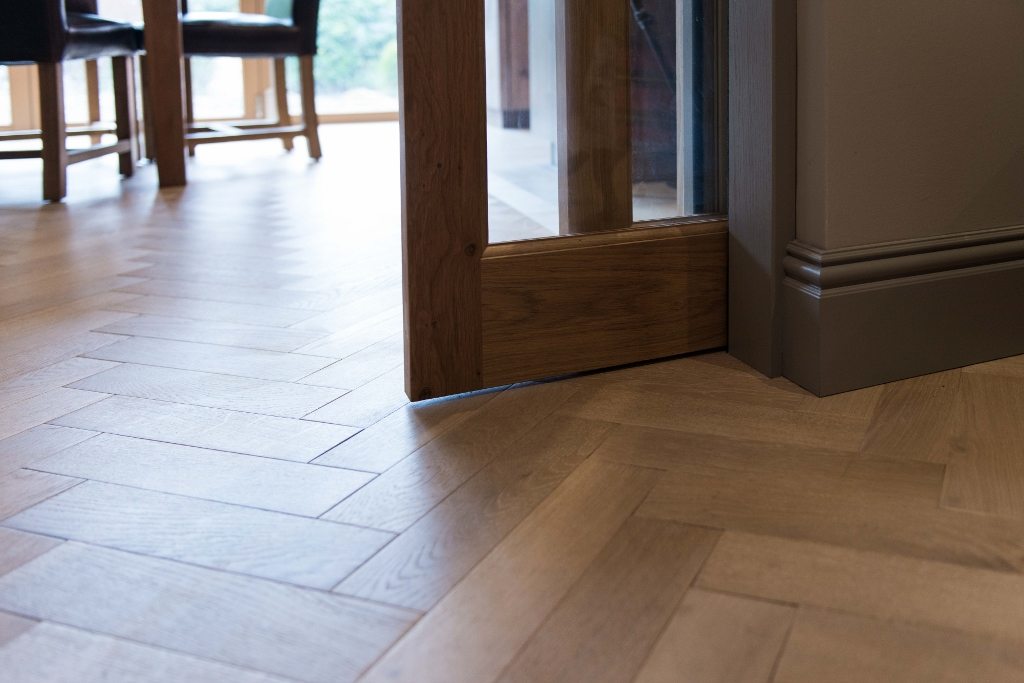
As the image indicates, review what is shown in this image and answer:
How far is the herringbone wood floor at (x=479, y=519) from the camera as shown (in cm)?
79

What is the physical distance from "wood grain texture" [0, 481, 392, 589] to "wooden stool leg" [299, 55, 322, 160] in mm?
3077

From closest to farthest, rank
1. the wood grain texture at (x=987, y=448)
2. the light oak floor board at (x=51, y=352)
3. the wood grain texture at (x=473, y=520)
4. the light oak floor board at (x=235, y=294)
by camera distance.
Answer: the wood grain texture at (x=473, y=520) < the wood grain texture at (x=987, y=448) < the light oak floor board at (x=51, y=352) < the light oak floor board at (x=235, y=294)

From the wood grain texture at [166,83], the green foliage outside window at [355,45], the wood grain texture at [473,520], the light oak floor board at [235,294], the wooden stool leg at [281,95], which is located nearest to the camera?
the wood grain texture at [473,520]

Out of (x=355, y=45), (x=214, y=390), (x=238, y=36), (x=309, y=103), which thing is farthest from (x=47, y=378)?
(x=355, y=45)

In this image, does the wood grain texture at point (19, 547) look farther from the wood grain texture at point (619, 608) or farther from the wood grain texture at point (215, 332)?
the wood grain texture at point (215, 332)

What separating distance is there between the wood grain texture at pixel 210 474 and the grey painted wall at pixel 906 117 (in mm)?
648

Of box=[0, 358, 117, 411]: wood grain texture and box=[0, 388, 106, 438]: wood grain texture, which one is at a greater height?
box=[0, 358, 117, 411]: wood grain texture

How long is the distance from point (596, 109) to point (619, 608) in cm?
71

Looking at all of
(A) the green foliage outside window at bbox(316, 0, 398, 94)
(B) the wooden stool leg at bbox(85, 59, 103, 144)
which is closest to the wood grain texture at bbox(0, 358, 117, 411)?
(B) the wooden stool leg at bbox(85, 59, 103, 144)

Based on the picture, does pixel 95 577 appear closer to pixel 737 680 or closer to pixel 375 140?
pixel 737 680

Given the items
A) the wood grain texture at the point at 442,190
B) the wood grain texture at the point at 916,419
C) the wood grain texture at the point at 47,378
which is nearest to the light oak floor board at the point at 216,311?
the wood grain texture at the point at 47,378

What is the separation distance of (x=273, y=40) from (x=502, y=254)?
2.71m

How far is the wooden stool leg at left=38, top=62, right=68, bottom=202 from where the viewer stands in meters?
3.00

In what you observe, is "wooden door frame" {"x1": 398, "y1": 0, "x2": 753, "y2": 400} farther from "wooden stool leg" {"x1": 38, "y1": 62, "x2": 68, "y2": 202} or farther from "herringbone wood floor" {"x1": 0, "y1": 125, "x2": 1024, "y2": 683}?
"wooden stool leg" {"x1": 38, "y1": 62, "x2": 68, "y2": 202}
